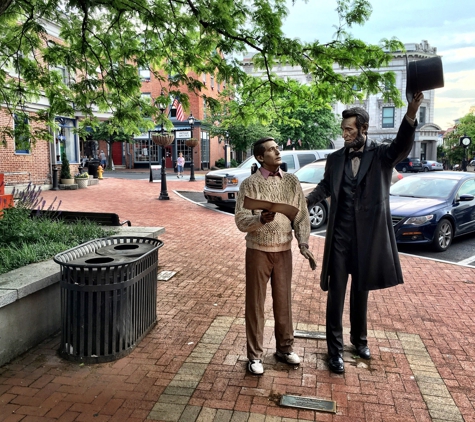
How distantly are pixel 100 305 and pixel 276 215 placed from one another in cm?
167

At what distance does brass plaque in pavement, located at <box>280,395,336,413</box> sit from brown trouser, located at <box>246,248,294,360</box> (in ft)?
1.67

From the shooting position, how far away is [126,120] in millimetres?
7953

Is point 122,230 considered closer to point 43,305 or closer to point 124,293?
point 43,305

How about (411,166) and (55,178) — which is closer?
(55,178)

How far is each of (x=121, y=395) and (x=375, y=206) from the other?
2.46 metres

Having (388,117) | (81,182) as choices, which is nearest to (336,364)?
(81,182)

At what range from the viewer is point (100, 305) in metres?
3.75

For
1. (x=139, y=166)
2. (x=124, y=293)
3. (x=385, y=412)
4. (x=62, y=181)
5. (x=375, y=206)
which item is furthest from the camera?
(x=139, y=166)

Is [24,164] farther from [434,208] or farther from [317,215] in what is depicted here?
[434,208]

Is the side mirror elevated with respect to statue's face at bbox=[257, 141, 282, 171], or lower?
lower

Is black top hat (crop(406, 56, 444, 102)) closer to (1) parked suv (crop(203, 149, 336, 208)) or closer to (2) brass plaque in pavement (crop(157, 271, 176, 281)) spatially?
(2) brass plaque in pavement (crop(157, 271, 176, 281))

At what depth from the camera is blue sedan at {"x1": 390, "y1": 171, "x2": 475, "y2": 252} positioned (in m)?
8.41

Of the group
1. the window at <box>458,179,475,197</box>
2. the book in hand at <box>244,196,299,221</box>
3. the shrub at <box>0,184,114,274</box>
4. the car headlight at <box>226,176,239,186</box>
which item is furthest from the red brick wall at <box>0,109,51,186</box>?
the book in hand at <box>244,196,299,221</box>

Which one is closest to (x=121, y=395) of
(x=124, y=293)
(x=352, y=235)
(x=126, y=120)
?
(x=124, y=293)
